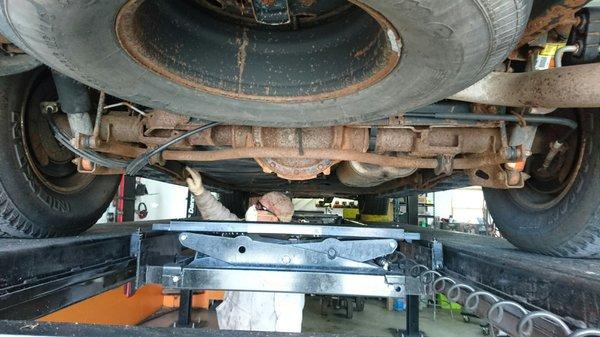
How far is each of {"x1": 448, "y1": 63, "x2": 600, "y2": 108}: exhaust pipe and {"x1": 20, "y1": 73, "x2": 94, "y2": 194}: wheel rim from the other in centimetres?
149

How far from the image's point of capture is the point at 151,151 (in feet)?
5.02

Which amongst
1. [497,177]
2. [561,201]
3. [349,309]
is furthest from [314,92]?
[349,309]

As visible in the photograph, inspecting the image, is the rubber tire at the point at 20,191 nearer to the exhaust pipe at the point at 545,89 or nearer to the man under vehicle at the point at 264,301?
the man under vehicle at the point at 264,301

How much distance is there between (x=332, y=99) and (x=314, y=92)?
55mm

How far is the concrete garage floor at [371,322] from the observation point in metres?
4.46

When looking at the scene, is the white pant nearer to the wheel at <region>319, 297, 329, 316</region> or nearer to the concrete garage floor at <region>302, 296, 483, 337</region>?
the concrete garage floor at <region>302, 296, 483, 337</region>

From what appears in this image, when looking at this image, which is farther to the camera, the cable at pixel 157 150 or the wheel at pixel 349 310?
the wheel at pixel 349 310

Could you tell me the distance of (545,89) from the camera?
3.75 feet

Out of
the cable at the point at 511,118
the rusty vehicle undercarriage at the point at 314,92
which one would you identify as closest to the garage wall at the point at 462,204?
the rusty vehicle undercarriage at the point at 314,92

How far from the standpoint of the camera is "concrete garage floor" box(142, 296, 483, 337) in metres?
4.46

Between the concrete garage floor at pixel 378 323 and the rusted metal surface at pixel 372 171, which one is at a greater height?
the rusted metal surface at pixel 372 171

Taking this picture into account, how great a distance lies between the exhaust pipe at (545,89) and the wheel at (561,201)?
0.25 metres

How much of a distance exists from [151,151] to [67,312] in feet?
6.03

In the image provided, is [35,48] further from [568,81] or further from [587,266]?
[587,266]
